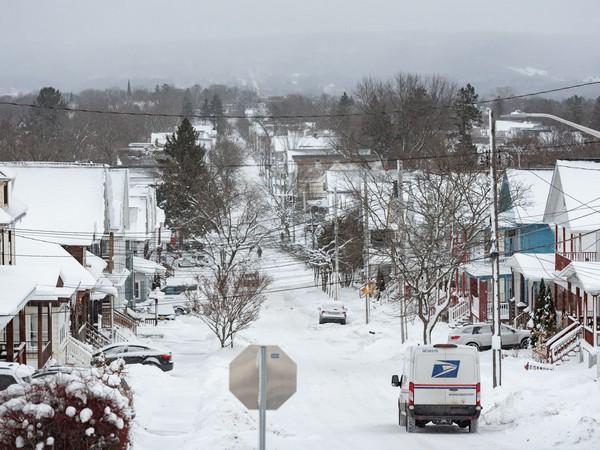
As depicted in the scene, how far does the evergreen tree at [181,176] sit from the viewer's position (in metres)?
99.3

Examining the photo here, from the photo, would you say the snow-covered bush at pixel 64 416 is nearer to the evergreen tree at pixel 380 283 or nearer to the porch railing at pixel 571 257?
the porch railing at pixel 571 257

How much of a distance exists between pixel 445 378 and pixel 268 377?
13.9 m

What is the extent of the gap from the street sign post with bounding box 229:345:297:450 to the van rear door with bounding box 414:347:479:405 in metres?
13.4

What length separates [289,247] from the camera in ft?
323

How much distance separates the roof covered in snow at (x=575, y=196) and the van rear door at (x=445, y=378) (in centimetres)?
2063

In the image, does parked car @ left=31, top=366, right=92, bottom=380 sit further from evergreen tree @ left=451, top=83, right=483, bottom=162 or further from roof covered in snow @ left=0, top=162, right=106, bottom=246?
evergreen tree @ left=451, top=83, right=483, bottom=162

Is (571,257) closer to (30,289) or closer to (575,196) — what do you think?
(575,196)

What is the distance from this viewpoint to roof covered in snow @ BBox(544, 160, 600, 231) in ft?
147

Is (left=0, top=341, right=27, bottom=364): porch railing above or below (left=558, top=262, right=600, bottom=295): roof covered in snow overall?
below

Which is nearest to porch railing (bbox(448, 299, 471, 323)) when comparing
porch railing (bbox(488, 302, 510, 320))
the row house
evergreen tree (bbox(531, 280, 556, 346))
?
porch railing (bbox(488, 302, 510, 320))

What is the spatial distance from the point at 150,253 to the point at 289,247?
49.0ft

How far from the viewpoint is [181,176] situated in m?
102

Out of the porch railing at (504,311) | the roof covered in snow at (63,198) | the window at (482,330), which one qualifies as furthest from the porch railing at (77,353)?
the porch railing at (504,311)

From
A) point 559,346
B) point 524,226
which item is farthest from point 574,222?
point 524,226
